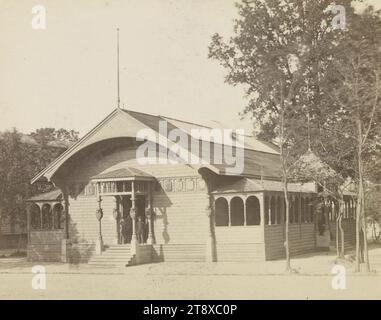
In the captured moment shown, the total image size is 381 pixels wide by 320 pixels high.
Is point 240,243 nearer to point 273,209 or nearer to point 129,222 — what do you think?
point 273,209

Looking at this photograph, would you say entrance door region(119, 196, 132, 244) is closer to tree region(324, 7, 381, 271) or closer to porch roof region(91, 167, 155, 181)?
porch roof region(91, 167, 155, 181)

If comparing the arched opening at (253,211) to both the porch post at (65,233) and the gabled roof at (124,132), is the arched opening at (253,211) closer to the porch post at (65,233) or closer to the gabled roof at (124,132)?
the gabled roof at (124,132)

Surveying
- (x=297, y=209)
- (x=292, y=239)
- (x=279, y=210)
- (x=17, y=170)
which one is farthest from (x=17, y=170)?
(x=292, y=239)

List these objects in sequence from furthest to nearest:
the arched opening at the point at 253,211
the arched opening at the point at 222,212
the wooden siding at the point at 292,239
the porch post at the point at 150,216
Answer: the arched opening at the point at 253,211
the porch post at the point at 150,216
the arched opening at the point at 222,212
the wooden siding at the point at 292,239

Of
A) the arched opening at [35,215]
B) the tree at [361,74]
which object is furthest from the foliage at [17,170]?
the tree at [361,74]

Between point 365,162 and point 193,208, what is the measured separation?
8.77 metres

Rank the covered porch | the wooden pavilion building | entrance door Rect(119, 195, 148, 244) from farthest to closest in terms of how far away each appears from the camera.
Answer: entrance door Rect(119, 195, 148, 244)
the covered porch
the wooden pavilion building

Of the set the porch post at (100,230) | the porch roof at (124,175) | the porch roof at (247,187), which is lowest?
the porch post at (100,230)

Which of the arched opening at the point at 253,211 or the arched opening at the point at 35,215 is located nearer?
the arched opening at the point at 253,211

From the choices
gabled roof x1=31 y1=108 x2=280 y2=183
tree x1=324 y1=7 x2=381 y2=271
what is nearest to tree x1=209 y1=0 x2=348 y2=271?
gabled roof x1=31 y1=108 x2=280 y2=183

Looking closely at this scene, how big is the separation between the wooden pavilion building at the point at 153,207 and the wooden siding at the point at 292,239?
0.05m

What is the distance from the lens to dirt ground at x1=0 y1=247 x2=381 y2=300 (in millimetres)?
19273

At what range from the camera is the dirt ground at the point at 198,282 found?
63.2ft

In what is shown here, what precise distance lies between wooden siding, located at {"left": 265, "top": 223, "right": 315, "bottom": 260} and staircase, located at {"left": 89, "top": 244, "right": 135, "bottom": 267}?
253 inches
